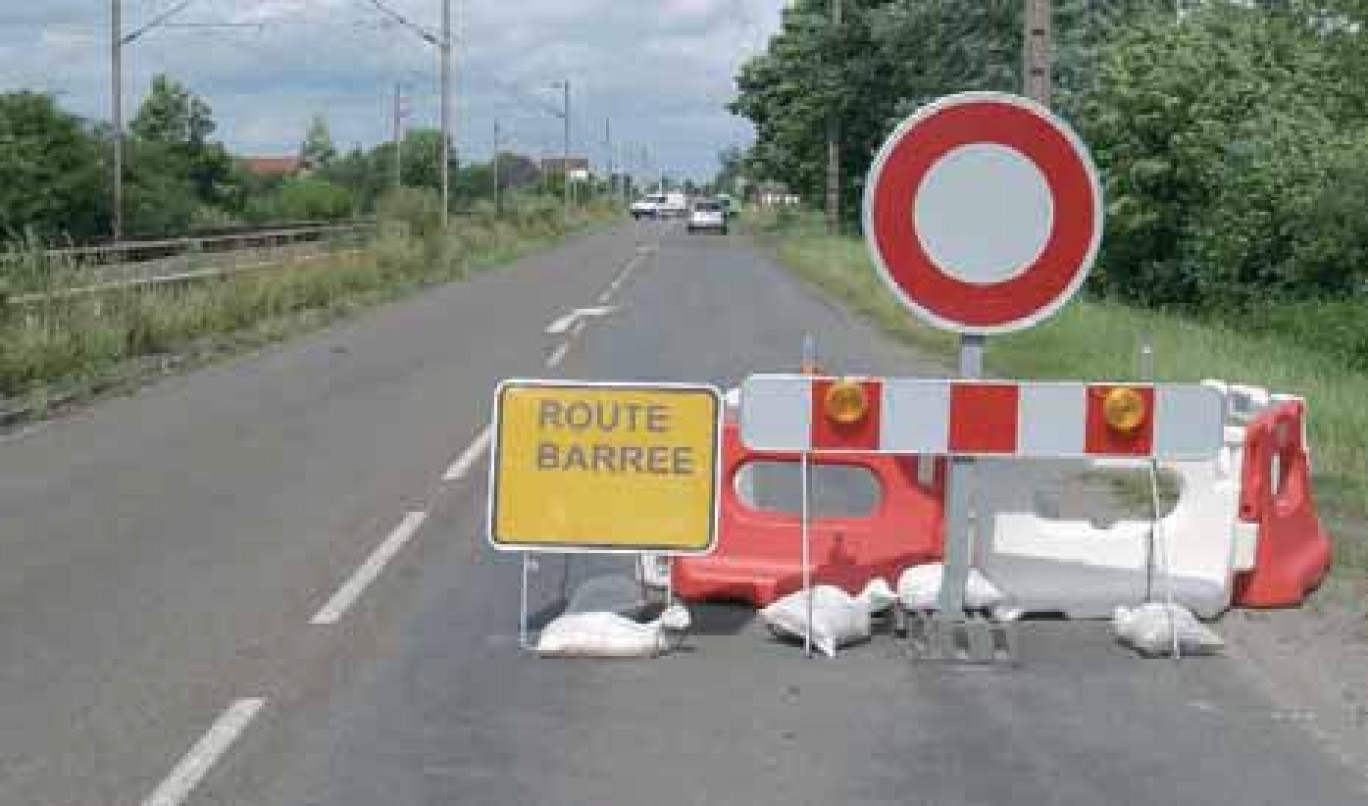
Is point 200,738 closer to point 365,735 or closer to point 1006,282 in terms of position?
point 365,735

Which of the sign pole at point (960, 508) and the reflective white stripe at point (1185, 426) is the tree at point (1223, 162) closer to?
the reflective white stripe at point (1185, 426)

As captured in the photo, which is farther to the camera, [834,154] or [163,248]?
[834,154]

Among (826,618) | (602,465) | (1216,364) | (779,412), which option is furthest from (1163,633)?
(1216,364)

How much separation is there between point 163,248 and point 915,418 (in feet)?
85.3

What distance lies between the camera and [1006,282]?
6.80m

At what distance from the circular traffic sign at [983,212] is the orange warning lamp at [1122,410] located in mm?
385

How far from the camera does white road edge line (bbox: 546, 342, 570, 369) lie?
20062mm

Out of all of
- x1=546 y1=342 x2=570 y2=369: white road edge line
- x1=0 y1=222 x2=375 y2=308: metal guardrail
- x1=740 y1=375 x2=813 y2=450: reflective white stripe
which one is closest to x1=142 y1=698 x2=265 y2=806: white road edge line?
x1=740 y1=375 x2=813 y2=450: reflective white stripe

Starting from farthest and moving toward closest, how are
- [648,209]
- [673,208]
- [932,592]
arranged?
[673,208]
[648,209]
[932,592]

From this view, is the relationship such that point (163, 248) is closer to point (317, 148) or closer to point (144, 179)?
point (144, 179)

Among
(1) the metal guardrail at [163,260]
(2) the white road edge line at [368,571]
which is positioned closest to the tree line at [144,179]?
(1) the metal guardrail at [163,260]

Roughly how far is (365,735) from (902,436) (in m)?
2.11

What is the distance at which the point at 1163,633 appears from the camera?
280 inches

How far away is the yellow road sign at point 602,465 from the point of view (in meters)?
7.45
